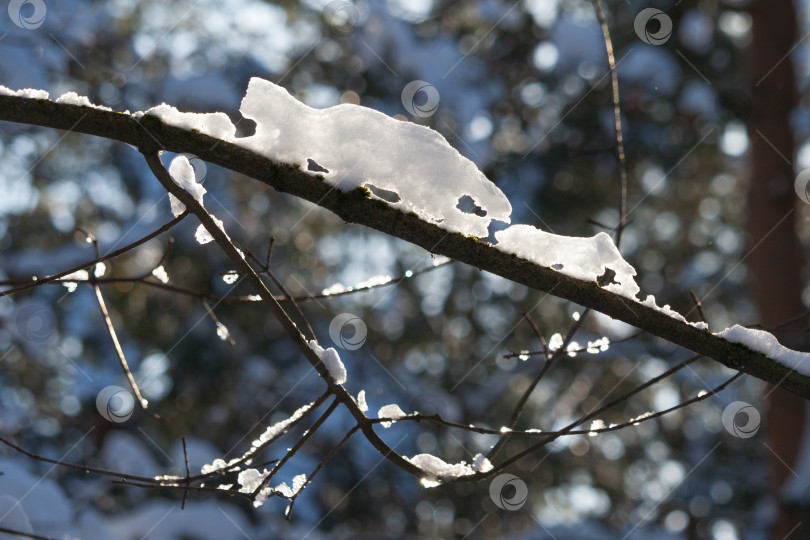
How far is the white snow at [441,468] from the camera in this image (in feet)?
4.06

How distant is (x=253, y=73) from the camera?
18.3 feet

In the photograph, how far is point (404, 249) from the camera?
20.0 ft

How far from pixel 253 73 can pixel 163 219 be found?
143cm

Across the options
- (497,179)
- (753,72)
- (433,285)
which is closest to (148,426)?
(433,285)
